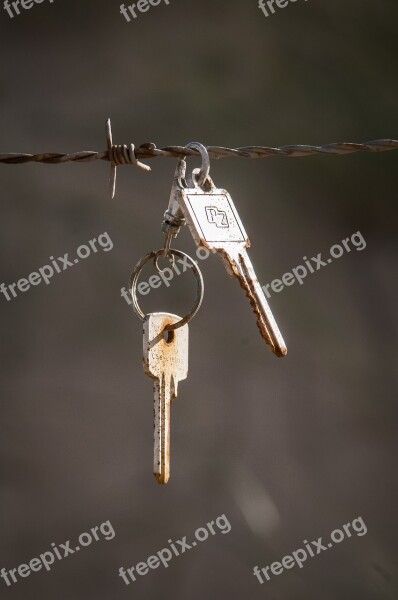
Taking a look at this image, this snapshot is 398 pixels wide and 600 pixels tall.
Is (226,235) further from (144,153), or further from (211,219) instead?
(144,153)

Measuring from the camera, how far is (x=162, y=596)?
7.76 ft

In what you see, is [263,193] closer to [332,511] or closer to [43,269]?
[43,269]

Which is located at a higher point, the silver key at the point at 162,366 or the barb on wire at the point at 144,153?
A: the barb on wire at the point at 144,153

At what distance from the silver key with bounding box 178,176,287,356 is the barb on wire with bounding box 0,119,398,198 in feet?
0.22

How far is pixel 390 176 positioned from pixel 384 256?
8.4 inches

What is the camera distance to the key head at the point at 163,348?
954 mm

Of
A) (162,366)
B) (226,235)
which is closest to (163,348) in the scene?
(162,366)

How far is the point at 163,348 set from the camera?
97 centimetres

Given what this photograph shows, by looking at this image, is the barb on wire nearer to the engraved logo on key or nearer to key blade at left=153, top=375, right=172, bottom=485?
the engraved logo on key

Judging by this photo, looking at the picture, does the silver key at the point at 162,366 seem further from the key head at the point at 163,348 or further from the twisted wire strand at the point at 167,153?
the twisted wire strand at the point at 167,153

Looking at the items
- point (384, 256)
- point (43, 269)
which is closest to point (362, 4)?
point (384, 256)

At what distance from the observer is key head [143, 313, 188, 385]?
954 millimetres

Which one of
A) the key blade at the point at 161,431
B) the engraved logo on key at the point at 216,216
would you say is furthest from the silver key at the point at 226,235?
the key blade at the point at 161,431

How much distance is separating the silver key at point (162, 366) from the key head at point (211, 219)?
0.10m
